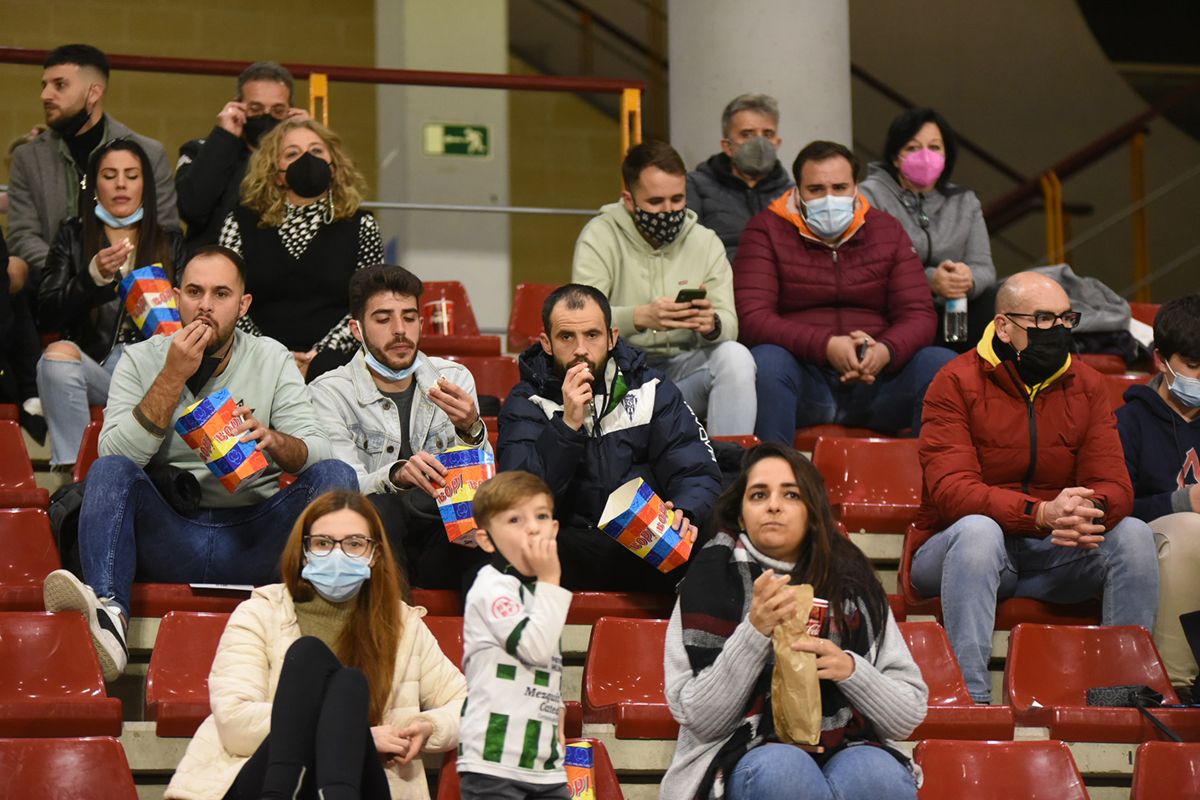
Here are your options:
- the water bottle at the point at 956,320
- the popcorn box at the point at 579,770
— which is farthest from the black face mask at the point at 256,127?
the popcorn box at the point at 579,770

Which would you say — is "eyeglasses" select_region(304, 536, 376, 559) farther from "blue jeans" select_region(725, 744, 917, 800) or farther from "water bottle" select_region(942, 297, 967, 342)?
"water bottle" select_region(942, 297, 967, 342)

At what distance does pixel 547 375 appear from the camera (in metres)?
4.32

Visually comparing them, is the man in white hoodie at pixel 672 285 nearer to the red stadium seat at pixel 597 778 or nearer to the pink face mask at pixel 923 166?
the pink face mask at pixel 923 166

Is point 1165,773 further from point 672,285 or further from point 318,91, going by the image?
point 318,91

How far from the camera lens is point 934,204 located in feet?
18.9

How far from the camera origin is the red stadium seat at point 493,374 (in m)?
5.42

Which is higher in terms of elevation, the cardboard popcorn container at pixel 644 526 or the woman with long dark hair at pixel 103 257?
the woman with long dark hair at pixel 103 257

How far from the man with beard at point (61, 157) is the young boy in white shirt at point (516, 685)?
270 centimetres

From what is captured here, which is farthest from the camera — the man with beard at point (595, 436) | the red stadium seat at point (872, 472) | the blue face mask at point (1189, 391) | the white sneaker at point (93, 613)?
the red stadium seat at point (872, 472)

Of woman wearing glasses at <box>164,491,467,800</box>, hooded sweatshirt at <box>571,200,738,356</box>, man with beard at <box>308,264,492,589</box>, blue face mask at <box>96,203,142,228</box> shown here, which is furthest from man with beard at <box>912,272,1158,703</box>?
blue face mask at <box>96,203,142,228</box>

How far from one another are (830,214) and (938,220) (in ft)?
2.07

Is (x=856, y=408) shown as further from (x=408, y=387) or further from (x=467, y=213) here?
(x=467, y=213)

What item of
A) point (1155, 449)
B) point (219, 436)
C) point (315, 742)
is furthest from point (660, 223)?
point (315, 742)

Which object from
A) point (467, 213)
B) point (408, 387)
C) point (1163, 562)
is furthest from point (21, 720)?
point (467, 213)
